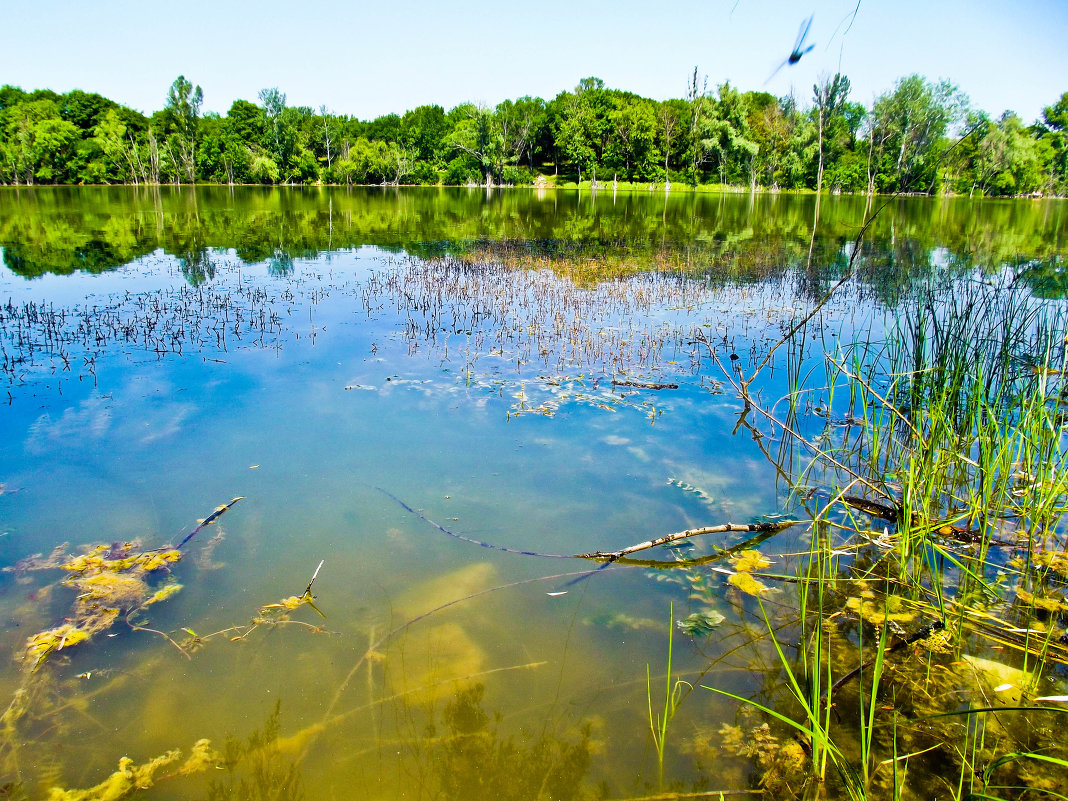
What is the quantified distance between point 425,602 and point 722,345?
7202mm

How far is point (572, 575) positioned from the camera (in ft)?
14.8

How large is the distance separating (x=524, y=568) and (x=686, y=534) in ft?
3.94

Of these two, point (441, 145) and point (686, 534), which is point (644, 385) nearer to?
point (686, 534)

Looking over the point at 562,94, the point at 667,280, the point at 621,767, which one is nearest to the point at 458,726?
the point at 621,767

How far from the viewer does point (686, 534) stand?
4535 mm

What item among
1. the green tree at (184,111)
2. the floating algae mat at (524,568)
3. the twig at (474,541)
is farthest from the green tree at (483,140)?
the twig at (474,541)

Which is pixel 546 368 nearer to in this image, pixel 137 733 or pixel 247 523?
pixel 247 523

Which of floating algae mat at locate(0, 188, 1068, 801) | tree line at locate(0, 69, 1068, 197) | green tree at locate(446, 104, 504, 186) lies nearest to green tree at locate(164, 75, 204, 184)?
tree line at locate(0, 69, 1068, 197)

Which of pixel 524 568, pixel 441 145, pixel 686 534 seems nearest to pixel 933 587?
pixel 686 534

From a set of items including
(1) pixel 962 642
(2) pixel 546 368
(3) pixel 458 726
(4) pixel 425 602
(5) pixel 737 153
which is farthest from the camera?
(5) pixel 737 153

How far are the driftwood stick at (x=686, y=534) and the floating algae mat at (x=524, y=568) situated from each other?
0.04 meters

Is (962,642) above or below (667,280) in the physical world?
below

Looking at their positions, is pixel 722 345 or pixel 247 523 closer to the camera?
pixel 247 523

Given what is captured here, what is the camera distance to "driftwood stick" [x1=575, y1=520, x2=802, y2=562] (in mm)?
4441
